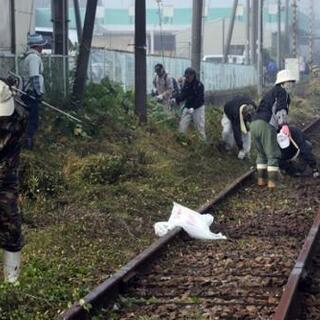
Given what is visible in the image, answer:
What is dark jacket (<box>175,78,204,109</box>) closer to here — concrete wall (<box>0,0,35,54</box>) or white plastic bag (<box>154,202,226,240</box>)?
concrete wall (<box>0,0,35,54</box>)

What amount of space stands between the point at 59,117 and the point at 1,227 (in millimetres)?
8995

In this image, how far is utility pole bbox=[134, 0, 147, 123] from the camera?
703 inches

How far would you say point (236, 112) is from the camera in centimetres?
1589

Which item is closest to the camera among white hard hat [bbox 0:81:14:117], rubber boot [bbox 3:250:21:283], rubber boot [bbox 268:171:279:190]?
white hard hat [bbox 0:81:14:117]

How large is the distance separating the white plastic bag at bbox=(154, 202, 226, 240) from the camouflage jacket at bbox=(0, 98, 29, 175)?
9.89 ft

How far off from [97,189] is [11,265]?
485 cm

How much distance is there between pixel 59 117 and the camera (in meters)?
15.7

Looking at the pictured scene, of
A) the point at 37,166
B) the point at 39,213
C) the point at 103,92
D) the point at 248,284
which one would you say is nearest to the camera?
the point at 248,284

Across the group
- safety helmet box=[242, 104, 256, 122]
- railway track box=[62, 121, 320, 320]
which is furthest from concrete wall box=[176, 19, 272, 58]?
railway track box=[62, 121, 320, 320]

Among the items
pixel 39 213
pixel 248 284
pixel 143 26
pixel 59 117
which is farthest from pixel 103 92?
pixel 248 284

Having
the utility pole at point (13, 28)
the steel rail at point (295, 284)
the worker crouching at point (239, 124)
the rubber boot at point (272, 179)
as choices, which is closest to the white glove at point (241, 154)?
the worker crouching at point (239, 124)

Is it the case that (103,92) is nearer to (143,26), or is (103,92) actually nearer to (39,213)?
(143,26)

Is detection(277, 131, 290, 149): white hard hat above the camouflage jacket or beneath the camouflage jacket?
beneath

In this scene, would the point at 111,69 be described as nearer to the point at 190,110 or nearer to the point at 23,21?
the point at 190,110
